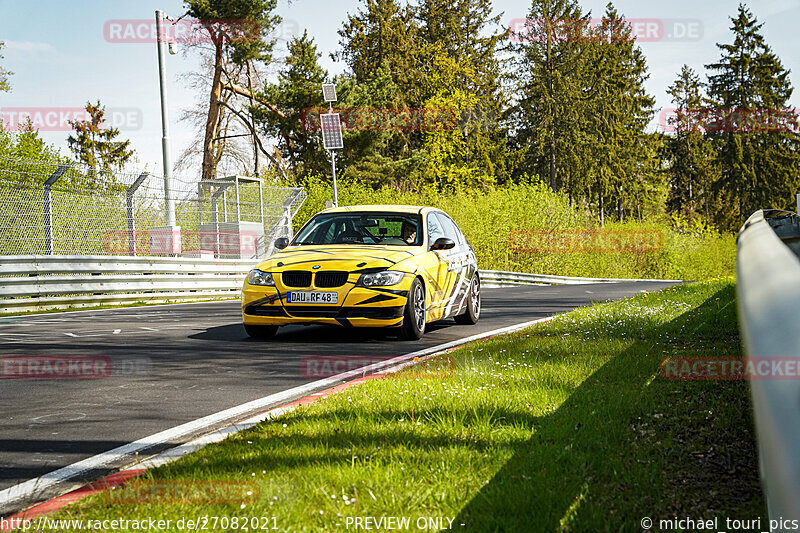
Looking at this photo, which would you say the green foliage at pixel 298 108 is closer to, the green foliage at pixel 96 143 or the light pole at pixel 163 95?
the light pole at pixel 163 95

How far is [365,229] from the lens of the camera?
34.9 feet

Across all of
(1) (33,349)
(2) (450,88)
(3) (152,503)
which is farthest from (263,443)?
(2) (450,88)

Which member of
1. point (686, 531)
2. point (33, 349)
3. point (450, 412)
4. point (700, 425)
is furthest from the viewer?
point (33, 349)

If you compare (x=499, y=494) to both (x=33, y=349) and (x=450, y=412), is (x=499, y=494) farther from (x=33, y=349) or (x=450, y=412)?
(x=33, y=349)

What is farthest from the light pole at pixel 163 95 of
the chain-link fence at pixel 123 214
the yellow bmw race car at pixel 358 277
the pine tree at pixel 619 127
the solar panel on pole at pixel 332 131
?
the pine tree at pixel 619 127

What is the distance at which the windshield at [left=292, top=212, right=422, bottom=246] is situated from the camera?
412 inches

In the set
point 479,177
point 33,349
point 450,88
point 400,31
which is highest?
point 400,31

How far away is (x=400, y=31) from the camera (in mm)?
59688

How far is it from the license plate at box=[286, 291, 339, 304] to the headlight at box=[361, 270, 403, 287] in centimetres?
35

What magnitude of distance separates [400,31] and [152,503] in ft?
194

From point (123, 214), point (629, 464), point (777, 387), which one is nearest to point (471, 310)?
point (629, 464)

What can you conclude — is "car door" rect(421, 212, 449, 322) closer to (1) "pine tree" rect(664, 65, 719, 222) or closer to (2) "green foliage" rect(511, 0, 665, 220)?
(2) "green foliage" rect(511, 0, 665, 220)

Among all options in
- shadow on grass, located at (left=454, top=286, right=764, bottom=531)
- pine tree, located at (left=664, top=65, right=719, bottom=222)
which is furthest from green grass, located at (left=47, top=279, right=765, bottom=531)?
pine tree, located at (left=664, top=65, right=719, bottom=222)

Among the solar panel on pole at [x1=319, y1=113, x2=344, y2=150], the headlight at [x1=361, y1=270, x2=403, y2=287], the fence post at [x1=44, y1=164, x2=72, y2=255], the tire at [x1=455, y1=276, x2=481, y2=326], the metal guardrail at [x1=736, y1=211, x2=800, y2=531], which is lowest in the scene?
the tire at [x1=455, y1=276, x2=481, y2=326]
